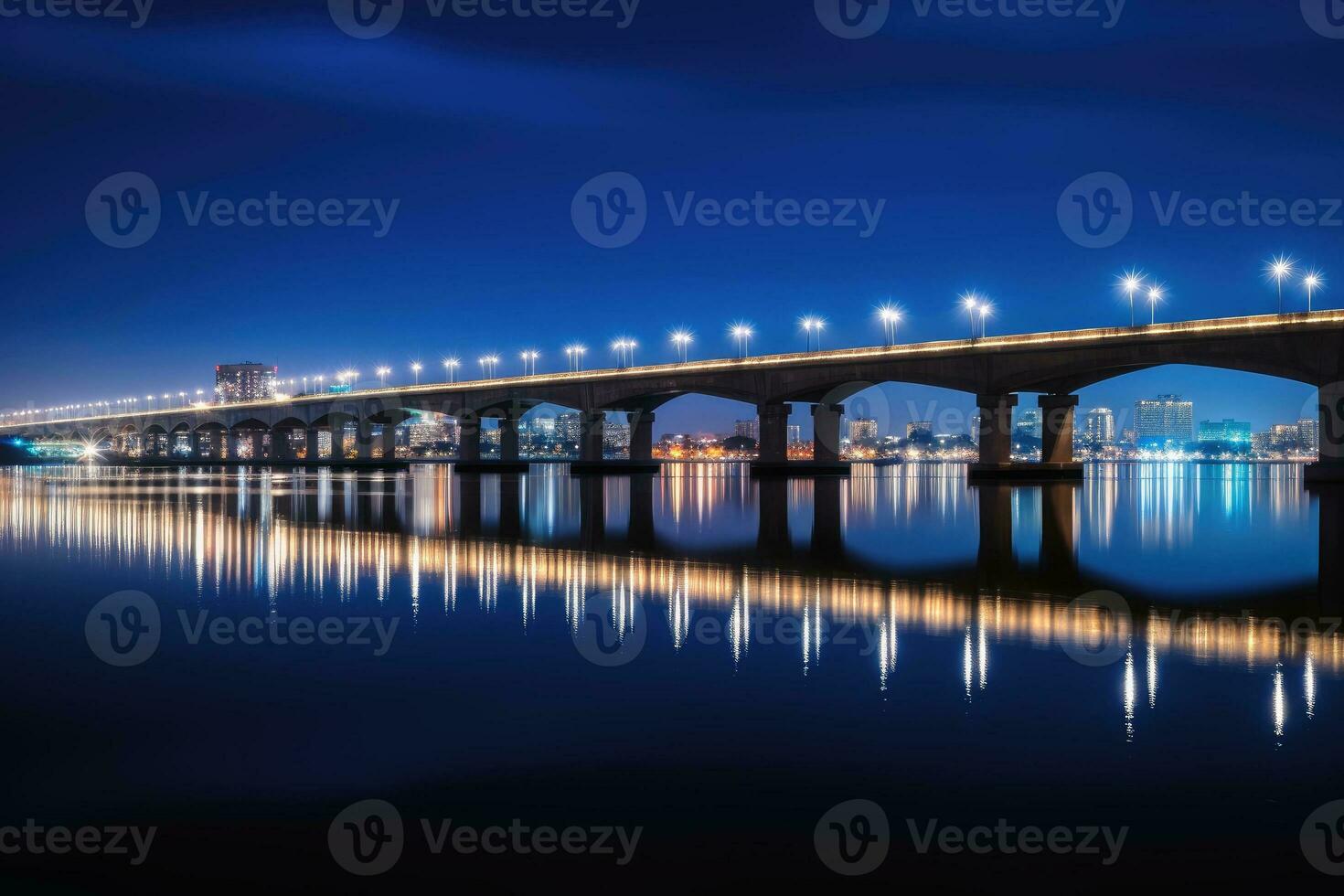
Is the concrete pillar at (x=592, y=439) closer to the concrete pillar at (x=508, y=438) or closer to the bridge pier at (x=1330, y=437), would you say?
the concrete pillar at (x=508, y=438)

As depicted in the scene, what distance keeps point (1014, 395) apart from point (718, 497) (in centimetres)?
2717

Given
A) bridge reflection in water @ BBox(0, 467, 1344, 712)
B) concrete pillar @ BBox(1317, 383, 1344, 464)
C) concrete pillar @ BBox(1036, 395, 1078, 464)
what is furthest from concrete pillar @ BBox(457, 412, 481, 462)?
concrete pillar @ BBox(1317, 383, 1344, 464)

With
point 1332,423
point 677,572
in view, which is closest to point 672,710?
point 677,572

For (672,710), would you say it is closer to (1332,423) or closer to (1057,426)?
(1332,423)

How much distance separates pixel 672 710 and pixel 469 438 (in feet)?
341

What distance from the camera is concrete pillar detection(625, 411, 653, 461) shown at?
9954cm

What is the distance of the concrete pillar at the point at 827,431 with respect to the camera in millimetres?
84562

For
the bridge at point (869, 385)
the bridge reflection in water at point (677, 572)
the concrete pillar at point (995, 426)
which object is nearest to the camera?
the bridge reflection in water at point (677, 572)

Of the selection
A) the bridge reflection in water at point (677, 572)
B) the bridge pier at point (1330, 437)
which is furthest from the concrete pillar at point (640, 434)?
the bridge reflection in water at point (677, 572)

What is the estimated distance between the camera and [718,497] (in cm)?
5344

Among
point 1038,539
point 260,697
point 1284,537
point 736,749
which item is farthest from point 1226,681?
point 1284,537

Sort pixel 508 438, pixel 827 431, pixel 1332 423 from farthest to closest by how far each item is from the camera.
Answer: pixel 508 438 < pixel 827 431 < pixel 1332 423

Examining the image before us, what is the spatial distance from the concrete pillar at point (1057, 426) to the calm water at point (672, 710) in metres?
50.4

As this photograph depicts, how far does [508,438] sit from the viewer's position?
109 metres
